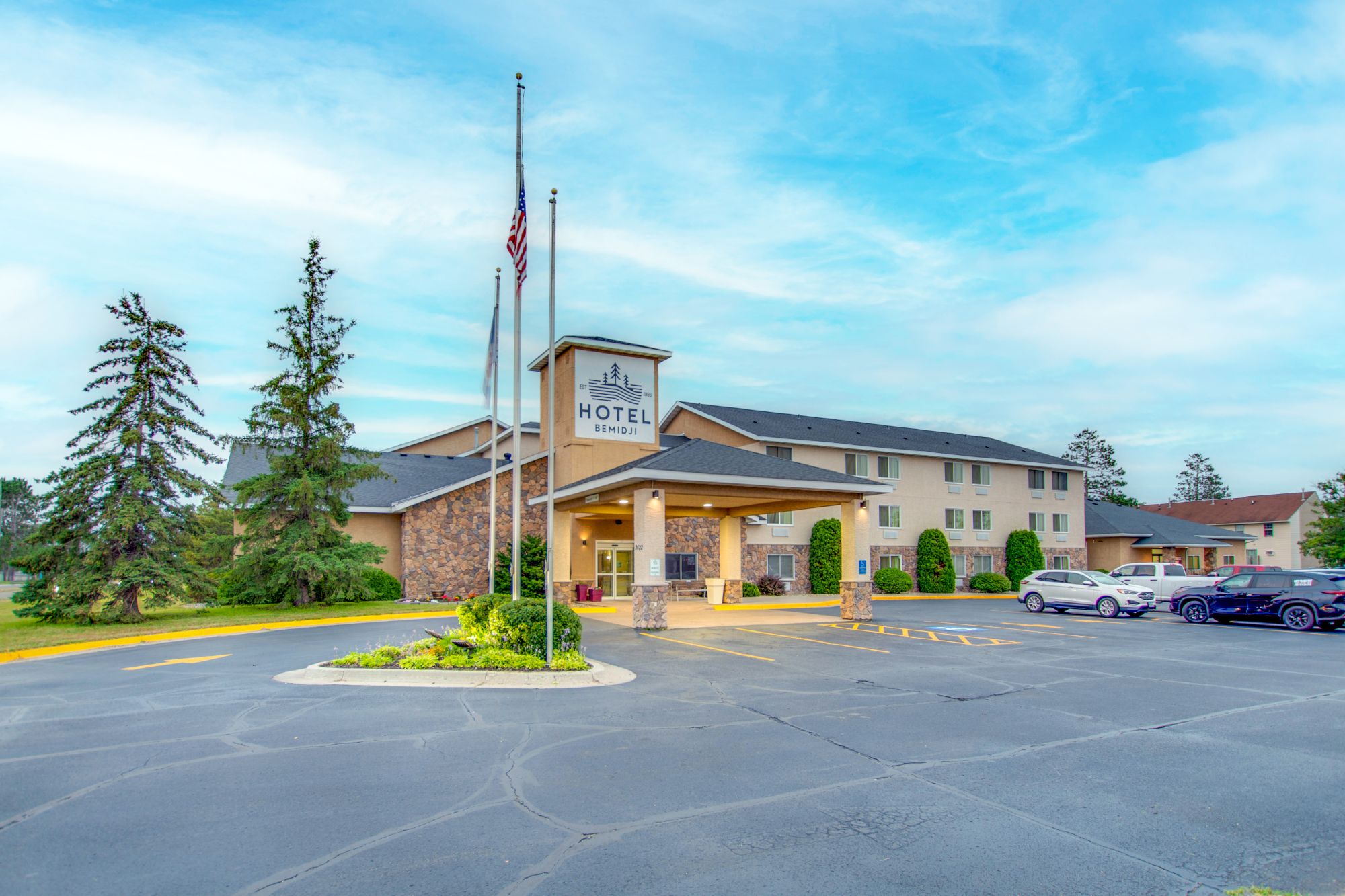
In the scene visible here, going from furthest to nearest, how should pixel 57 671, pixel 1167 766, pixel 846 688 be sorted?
pixel 57 671, pixel 846 688, pixel 1167 766

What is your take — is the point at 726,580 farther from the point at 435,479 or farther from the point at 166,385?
the point at 166,385

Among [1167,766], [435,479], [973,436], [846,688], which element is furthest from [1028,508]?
[1167,766]

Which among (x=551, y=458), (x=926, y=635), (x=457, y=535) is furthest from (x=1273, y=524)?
(x=551, y=458)

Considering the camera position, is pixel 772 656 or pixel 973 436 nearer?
pixel 772 656

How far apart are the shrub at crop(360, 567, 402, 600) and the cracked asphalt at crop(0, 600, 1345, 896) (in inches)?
549

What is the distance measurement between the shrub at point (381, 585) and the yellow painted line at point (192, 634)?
13.7ft

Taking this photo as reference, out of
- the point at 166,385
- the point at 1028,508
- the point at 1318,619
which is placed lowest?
the point at 1318,619

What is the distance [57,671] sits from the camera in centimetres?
1274

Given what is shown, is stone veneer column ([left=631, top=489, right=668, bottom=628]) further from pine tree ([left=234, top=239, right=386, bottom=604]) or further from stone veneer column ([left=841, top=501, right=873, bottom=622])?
pine tree ([left=234, top=239, right=386, bottom=604])

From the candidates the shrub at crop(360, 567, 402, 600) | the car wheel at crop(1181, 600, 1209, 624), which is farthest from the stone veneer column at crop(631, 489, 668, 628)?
the car wheel at crop(1181, 600, 1209, 624)

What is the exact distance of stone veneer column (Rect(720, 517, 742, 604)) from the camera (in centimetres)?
2855

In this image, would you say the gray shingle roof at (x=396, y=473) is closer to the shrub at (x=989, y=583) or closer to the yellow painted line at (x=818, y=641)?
the yellow painted line at (x=818, y=641)

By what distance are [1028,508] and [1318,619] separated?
2240 centimetres

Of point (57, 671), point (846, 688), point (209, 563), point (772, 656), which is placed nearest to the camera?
point (846, 688)
